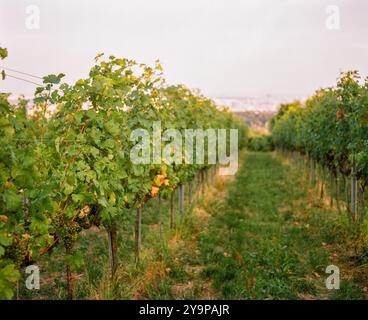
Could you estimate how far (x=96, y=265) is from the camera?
6.18 m

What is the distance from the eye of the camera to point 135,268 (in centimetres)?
561

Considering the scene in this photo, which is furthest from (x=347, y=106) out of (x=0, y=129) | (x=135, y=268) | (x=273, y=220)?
(x=0, y=129)

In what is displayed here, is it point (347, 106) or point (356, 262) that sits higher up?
point (347, 106)

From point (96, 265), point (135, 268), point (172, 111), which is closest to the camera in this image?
point (135, 268)

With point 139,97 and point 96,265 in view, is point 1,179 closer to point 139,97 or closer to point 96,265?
point 139,97

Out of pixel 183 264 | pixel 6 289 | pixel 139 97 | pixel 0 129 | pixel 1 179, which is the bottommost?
pixel 183 264

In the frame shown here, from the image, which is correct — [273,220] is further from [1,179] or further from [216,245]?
[1,179]

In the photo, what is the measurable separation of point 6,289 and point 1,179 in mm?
703

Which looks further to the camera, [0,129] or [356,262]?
[356,262]
